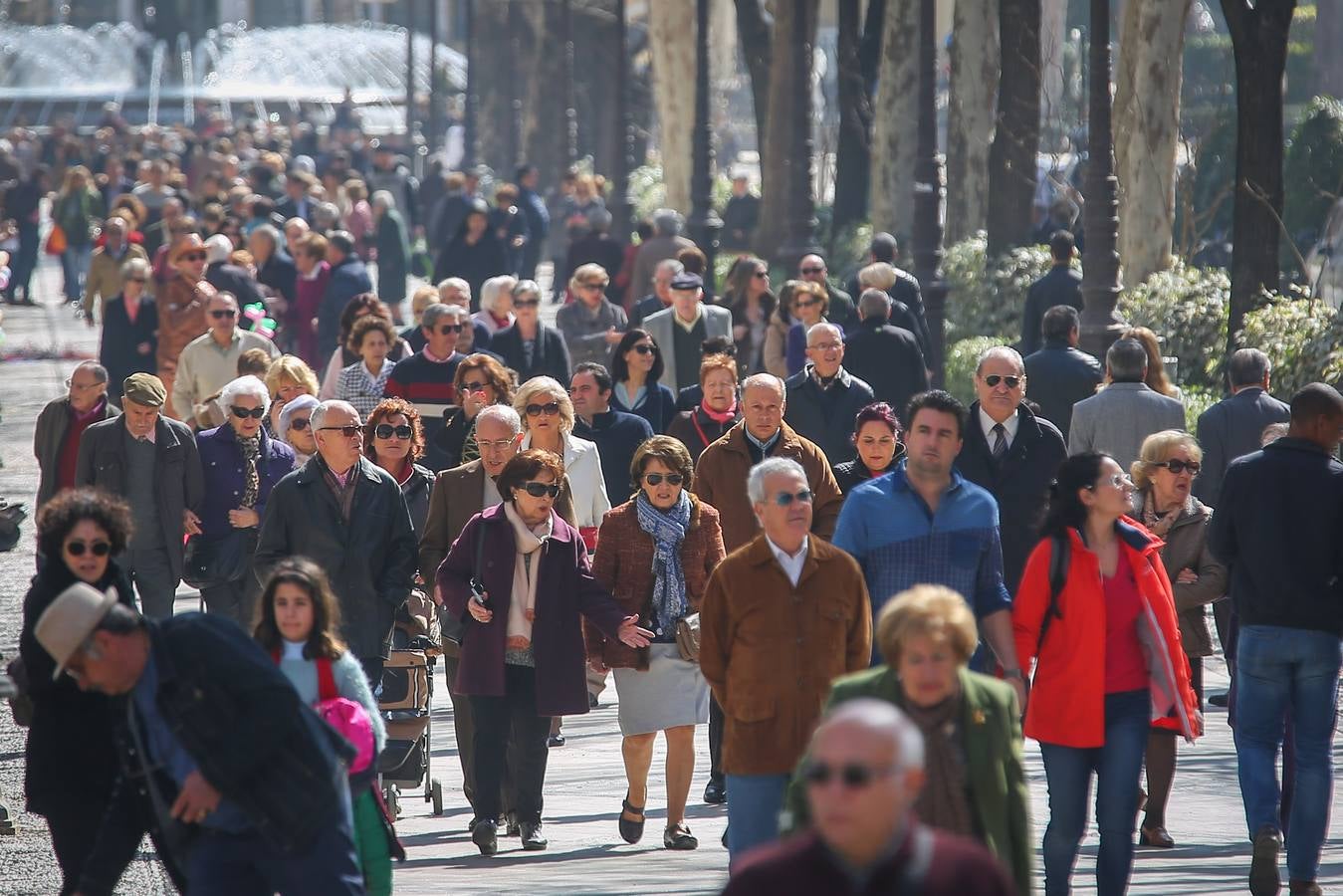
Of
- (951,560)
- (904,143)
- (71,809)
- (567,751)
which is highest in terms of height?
(904,143)

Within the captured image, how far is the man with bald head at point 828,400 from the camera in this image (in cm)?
1193

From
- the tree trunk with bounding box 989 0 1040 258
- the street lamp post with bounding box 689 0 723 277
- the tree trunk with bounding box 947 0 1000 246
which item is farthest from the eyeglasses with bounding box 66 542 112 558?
the street lamp post with bounding box 689 0 723 277

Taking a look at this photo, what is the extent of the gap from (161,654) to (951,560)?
9.02ft

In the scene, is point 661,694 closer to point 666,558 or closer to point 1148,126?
point 666,558

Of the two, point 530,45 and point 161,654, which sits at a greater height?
point 530,45

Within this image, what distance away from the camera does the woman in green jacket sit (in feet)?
18.1

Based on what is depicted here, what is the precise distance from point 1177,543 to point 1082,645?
1.88 meters

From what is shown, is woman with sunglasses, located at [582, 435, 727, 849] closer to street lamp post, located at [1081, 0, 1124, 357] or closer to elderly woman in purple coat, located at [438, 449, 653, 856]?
elderly woman in purple coat, located at [438, 449, 653, 856]

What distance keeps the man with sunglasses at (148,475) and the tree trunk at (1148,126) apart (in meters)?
11.1

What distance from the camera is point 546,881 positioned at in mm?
8125

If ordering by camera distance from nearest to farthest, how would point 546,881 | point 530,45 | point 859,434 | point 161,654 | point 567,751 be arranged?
point 161,654 → point 546,881 → point 859,434 → point 567,751 → point 530,45

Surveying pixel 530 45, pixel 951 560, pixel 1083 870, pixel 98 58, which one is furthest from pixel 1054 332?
pixel 98 58

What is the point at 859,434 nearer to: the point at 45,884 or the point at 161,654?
the point at 45,884

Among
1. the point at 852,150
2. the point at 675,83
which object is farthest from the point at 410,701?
the point at 675,83
